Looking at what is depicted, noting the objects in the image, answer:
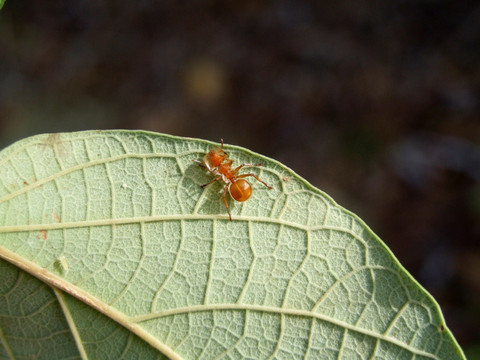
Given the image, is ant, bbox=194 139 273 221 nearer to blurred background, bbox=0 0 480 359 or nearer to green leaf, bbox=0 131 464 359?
green leaf, bbox=0 131 464 359

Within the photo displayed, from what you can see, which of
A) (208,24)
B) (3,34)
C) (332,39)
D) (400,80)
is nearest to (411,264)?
(400,80)

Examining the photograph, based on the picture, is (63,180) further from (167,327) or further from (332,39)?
(332,39)

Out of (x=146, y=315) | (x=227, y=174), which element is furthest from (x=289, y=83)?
(x=146, y=315)

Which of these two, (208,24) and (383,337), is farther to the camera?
(208,24)

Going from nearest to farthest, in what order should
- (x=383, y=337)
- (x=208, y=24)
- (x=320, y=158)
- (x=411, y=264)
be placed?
(x=383, y=337) < (x=411, y=264) < (x=320, y=158) < (x=208, y=24)

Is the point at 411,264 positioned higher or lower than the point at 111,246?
higher

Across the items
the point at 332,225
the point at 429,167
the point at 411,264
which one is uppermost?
the point at 429,167

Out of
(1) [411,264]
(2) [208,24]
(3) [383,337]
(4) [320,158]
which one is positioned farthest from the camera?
(2) [208,24]
